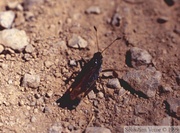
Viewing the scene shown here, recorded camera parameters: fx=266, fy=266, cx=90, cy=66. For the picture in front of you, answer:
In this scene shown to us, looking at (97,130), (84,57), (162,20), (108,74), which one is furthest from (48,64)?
(162,20)

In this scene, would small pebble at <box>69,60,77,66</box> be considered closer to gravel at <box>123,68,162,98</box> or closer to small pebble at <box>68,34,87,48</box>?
small pebble at <box>68,34,87,48</box>

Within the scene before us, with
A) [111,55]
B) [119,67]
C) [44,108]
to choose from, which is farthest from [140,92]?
[44,108]

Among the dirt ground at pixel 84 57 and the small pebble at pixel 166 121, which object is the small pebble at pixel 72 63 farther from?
the small pebble at pixel 166 121

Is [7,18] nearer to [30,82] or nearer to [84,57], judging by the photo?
[30,82]

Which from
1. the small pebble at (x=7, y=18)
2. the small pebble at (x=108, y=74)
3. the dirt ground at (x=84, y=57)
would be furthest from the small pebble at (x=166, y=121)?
the small pebble at (x=7, y=18)

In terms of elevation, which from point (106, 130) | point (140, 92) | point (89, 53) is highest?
point (89, 53)

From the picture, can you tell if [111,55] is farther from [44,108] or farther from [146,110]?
[44,108]
